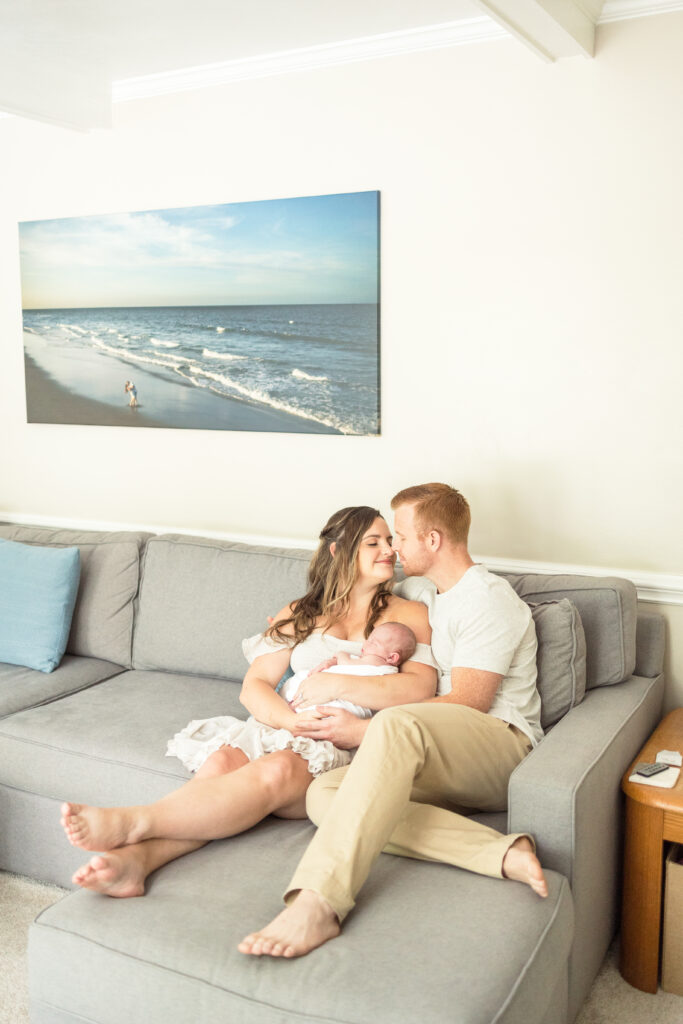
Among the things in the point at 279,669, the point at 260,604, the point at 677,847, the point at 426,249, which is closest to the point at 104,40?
the point at 426,249

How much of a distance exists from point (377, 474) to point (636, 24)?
1517 millimetres

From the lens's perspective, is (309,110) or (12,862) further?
(309,110)

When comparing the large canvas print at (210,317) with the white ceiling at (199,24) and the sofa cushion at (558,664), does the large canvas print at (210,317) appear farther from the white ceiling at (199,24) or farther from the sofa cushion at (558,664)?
the sofa cushion at (558,664)

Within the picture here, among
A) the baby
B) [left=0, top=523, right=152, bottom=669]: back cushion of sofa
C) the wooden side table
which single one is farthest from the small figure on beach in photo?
the wooden side table

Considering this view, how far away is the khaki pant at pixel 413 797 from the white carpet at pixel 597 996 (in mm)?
483

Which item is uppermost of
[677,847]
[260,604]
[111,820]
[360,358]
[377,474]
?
[360,358]

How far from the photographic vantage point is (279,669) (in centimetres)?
261

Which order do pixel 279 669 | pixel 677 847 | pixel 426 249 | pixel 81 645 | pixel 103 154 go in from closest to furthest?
pixel 677 847
pixel 279 669
pixel 426 249
pixel 81 645
pixel 103 154

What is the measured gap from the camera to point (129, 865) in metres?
1.91

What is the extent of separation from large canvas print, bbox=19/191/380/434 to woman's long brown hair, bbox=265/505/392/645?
26.2 inches

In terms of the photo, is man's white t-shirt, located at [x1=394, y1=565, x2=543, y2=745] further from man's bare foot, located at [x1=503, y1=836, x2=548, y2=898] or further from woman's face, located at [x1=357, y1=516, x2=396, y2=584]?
man's bare foot, located at [x1=503, y1=836, x2=548, y2=898]

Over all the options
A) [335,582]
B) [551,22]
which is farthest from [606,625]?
[551,22]

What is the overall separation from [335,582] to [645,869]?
1.04m

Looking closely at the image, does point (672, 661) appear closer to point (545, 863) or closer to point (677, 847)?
point (677, 847)
